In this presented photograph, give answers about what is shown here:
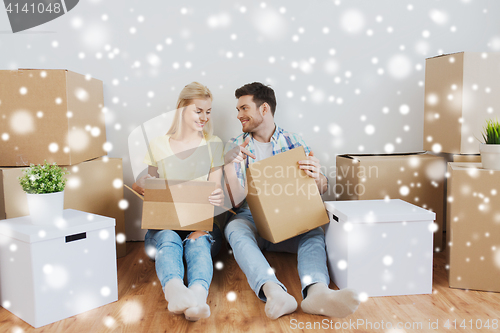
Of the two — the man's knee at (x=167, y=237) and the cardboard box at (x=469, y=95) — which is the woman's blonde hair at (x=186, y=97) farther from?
the cardboard box at (x=469, y=95)

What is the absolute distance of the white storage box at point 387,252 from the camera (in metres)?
1.24

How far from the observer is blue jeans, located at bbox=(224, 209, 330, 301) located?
1192mm

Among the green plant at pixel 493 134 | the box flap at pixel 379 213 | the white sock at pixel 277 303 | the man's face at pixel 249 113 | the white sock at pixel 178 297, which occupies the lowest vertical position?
the white sock at pixel 277 303

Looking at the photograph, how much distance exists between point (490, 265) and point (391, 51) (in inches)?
47.9

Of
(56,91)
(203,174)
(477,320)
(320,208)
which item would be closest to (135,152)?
(203,174)

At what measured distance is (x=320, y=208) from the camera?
55.2 inches

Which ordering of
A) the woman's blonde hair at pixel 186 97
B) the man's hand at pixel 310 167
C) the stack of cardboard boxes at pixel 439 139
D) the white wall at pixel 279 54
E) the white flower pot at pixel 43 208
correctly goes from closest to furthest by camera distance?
the white flower pot at pixel 43 208
the man's hand at pixel 310 167
the stack of cardboard boxes at pixel 439 139
the woman's blonde hair at pixel 186 97
the white wall at pixel 279 54

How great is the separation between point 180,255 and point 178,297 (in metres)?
0.28

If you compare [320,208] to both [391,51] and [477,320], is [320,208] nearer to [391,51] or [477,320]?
[477,320]

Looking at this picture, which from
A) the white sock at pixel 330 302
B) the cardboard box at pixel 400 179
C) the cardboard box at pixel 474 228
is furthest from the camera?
the cardboard box at pixel 400 179

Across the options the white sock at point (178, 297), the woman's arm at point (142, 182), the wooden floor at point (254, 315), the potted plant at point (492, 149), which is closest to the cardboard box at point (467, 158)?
the potted plant at point (492, 149)

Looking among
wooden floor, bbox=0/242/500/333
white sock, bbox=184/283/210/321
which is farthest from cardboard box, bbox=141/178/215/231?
white sock, bbox=184/283/210/321

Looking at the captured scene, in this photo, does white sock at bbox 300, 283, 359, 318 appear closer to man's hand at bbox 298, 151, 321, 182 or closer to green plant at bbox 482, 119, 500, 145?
man's hand at bbox 298, 151, 321, 182

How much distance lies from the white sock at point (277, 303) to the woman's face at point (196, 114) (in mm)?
897
